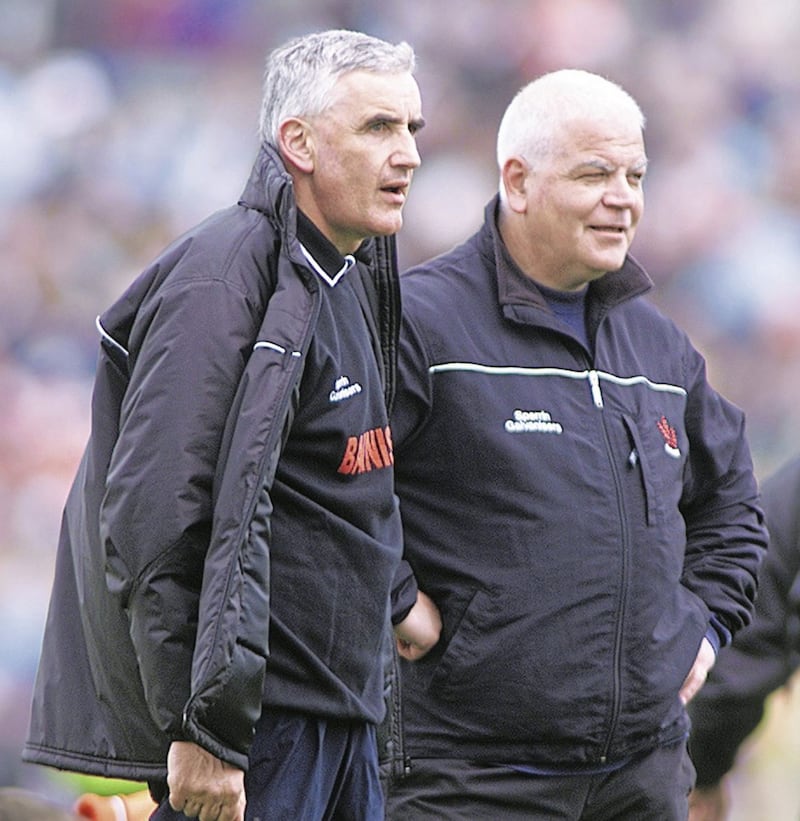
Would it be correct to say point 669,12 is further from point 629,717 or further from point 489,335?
point 629,717

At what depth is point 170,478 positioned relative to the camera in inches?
89.6

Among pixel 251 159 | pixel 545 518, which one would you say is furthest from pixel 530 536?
pixel 251 159

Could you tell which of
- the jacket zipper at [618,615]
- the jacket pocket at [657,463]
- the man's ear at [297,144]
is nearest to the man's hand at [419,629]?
the jacket zipper at [618,615]

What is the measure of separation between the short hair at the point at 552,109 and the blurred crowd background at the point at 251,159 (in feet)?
6.62

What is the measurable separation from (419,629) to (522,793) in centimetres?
34

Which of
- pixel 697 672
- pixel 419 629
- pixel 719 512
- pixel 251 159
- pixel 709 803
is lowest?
pixel 709 803

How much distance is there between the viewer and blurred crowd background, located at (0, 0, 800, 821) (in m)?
4.89

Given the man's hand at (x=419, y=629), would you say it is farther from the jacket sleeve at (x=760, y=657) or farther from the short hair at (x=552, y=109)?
the jacket sleeve at (x=760, y=657)

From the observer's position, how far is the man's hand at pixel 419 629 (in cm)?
296

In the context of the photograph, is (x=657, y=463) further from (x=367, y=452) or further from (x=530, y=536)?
(x=367, y=452)

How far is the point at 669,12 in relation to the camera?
221 inches

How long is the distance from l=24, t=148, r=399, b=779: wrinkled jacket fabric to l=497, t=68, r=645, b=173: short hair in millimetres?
828

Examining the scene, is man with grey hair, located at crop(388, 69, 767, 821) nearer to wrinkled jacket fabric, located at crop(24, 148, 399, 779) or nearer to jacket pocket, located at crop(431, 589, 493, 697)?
jacket pocket, located at crop(431, 589, 493, 697)

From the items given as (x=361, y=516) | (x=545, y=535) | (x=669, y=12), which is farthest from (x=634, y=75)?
(x=361, y=516)
